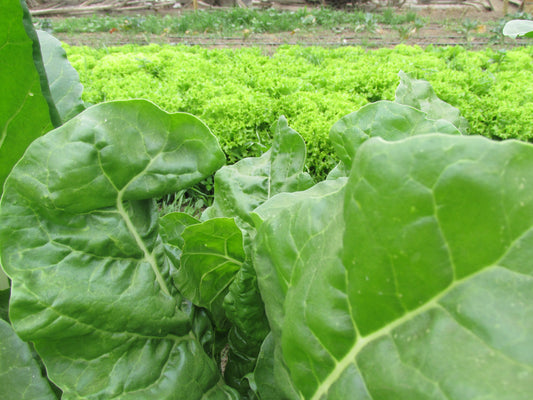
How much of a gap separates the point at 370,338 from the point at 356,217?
5.3 inches

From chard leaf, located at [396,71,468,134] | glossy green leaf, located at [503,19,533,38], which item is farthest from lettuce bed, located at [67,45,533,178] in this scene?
glossy green leaf, located at [503,19,533,38]

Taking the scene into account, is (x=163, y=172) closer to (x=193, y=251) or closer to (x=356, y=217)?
(x=193, y=251)

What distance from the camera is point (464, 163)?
1.22 ft

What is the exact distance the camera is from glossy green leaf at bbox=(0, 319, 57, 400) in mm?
633

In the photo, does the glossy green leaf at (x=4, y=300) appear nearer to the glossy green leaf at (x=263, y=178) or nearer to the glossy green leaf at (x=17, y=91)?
the glossy green leaf at (x=17, y=91)

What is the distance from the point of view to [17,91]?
0.66m

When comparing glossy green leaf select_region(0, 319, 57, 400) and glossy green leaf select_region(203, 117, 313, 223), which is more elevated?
glossy green leaf select_region(203, 117, 313, 223)

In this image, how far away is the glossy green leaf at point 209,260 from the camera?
2.49 ft

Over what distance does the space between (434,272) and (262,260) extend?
28 cm

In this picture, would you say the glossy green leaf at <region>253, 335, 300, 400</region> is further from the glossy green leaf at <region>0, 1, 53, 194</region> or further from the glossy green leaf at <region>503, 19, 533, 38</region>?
the glossy green leaf at <region>503, 19, 533, 38</region>

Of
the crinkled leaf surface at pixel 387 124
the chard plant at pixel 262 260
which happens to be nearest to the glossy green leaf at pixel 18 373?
the chard plant at pixel 262 260

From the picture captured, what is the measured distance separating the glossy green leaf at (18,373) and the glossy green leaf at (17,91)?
282mm

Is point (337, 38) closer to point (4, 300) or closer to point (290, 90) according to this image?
point (290, 90)

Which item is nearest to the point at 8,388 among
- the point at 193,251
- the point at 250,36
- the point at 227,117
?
the point at 193,251
